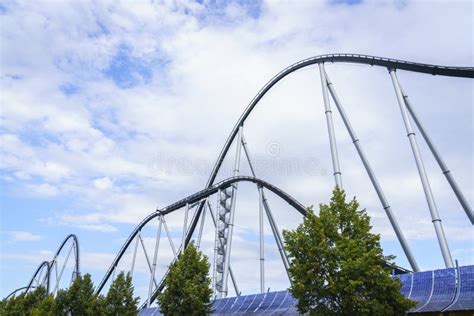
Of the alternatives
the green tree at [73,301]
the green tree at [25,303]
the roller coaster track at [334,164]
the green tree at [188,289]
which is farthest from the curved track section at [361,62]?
the green tree at [25,303]

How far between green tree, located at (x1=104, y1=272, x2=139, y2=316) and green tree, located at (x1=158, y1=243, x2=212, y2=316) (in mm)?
6343

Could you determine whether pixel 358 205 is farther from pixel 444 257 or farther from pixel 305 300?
pixel 444 257

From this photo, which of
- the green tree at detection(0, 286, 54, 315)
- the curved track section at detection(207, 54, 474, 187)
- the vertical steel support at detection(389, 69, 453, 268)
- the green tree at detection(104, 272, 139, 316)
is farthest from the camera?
the green tree at detection(0, 286, 54, 315)

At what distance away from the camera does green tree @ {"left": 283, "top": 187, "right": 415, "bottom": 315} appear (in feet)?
46.0

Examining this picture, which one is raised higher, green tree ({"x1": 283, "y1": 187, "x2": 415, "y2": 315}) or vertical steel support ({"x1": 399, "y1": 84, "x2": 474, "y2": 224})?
vertical steel support ({"x1": 399, "y1": 84, "x2": 474, "y2": 224})

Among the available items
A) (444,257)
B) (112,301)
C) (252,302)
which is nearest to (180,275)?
(252,302)

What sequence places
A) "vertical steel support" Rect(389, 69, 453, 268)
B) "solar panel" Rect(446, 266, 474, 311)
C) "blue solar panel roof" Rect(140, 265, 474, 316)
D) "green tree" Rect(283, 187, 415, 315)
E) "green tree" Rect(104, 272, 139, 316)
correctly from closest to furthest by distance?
"green tree" Rect(283, 187, 415, 315), "solar panel" Rect(446, 266, 474, 311), "blue solar panel roof" Rect(140, 265, 474, 316), "vertical steel support" Rect(389, 69, 453, 268), "green tree" Rect(104, 272, 139, 316)

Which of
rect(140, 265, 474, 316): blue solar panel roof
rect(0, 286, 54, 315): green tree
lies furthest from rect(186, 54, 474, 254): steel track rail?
rect(0, 286, 54, 315): green tree

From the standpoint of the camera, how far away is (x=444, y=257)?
18359 mm

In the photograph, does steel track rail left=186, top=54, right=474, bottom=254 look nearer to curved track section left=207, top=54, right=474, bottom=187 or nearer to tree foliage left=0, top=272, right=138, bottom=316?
curved track section left=207, top=54, right=474, bottom=187

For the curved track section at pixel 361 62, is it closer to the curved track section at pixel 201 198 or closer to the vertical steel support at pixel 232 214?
the vertical steel support at pixel 232 214

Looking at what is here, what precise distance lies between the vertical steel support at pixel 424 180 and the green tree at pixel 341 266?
14.2 feet

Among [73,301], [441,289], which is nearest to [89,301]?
[73,301]

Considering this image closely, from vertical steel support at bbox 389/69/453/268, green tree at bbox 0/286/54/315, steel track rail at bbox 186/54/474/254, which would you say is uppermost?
steel track rail at bbox 186/54/474/254
